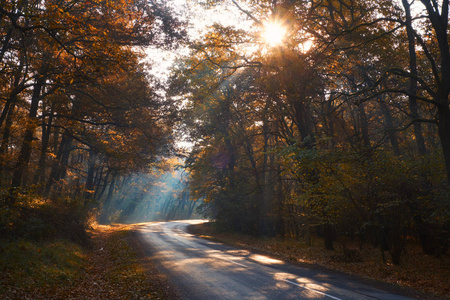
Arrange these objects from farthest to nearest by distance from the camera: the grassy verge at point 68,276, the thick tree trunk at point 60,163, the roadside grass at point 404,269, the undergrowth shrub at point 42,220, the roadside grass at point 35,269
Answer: the thick tree trunk at point 60,163 < the undergrowth shrub at point 42,220 < the roadside grass at point 404,269 < the grassy verge at point 68,276 < the roadside grass at point 35,269

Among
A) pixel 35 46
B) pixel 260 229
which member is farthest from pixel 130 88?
pixel 260 229

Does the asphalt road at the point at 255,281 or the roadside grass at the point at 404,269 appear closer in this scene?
the asphalt road at the point at 255,281

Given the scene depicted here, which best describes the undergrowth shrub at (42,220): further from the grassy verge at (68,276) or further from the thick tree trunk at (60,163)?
the thick tree trunk at (60,163)

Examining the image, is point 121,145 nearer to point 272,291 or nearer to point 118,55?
point 118,55

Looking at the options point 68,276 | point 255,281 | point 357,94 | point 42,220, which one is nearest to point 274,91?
point 357,94

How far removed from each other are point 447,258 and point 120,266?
48.2 feet

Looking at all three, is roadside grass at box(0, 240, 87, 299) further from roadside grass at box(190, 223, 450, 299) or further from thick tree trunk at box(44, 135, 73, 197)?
roadside grass at box(190, 223, 450, 299)

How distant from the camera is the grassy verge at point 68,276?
26.8ft

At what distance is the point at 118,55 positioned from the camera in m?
7.55

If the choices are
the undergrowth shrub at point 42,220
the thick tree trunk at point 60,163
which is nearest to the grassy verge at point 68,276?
the undergrowth shrub at point 42,220

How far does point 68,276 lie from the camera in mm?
9945

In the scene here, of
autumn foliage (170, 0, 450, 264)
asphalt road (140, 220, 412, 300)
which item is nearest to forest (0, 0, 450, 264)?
autumn foliage (170, 0, 450, 264)

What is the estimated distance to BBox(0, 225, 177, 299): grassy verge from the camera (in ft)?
26.8

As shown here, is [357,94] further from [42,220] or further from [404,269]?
[42,220]
